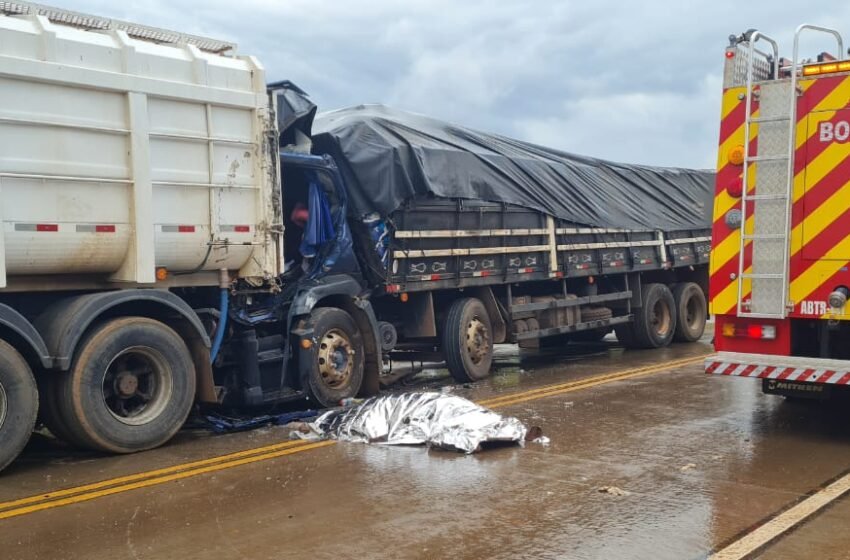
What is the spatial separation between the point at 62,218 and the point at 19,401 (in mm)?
1395

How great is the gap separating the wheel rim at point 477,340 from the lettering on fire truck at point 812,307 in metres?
4.59

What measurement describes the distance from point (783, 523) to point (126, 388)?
4969 millimetres

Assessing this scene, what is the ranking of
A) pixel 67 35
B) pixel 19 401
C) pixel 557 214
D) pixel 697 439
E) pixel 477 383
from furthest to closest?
pixel 557 214 < pixel 477 383 < pixel 697 439 < pixel 67 35 < pixel 19 401

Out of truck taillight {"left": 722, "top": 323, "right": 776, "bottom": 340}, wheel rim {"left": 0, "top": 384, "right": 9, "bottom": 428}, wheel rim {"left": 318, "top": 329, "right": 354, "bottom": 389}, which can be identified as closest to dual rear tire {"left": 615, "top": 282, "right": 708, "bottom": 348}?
wheel rim {"left": 318, "top": 329, "right": 354, "bottom": 389}

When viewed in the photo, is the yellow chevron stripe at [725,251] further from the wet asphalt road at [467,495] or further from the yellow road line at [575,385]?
the yellow road line at [575,385]

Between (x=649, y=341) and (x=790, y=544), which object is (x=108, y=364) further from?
(x=649, y=341)

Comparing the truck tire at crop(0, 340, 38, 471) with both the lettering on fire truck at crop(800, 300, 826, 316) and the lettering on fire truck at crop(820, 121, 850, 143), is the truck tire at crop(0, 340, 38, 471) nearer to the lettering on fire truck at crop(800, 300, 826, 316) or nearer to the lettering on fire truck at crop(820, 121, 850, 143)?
the lettering on fire truck at crop(800, 300, 826, 316)

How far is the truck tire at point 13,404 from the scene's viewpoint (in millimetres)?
6449

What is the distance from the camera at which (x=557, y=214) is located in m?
12.4

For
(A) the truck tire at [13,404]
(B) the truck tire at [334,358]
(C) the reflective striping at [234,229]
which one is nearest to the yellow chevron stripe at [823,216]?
(B) the truck tire at [334,358]

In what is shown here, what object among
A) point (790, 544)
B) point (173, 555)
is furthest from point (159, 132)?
point (790, 544)

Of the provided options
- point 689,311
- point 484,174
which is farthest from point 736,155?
point 689,311

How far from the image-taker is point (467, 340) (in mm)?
11172

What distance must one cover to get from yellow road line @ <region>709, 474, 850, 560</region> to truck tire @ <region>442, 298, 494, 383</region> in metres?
5.33
